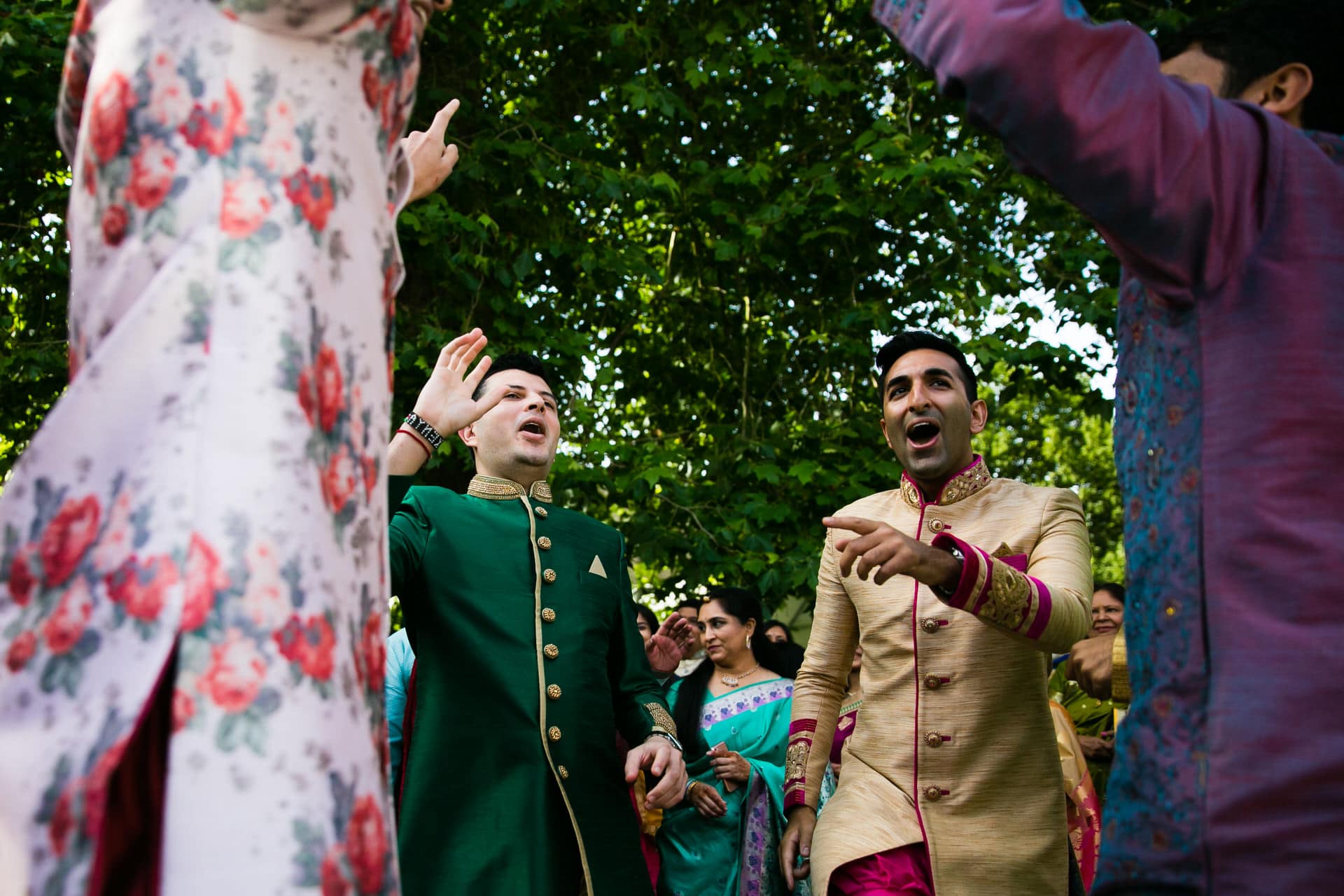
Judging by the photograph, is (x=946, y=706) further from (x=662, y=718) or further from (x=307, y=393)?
(x=307, y=393)

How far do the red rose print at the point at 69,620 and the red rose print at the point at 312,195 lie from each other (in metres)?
0.50

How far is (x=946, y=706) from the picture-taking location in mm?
3799

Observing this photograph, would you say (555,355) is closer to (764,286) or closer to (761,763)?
(764,286)

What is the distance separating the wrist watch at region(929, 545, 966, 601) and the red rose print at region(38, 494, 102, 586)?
6.86 feet

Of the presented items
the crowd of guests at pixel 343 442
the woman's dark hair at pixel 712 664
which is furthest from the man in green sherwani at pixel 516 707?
the woman's dark hair at pixel 712 664

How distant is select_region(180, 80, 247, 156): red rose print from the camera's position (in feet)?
4.95

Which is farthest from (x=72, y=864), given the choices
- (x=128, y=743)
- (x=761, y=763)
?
(x=761, y=763)

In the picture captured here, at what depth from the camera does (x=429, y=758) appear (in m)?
3.71

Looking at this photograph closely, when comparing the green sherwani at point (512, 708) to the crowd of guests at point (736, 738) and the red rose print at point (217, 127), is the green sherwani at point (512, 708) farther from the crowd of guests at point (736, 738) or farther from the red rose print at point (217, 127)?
the red rose print at point (217, 127)

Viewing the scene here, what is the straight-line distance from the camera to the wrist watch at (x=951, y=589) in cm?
308

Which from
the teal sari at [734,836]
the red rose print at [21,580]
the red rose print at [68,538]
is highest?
the red rose print at [68,538]

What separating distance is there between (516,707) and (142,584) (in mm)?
2509

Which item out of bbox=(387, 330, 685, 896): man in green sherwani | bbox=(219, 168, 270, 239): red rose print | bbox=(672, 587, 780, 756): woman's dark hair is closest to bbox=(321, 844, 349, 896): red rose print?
bbox=(219, 168, 270, 239): red rose print

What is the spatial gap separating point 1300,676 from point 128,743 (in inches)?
54.3
